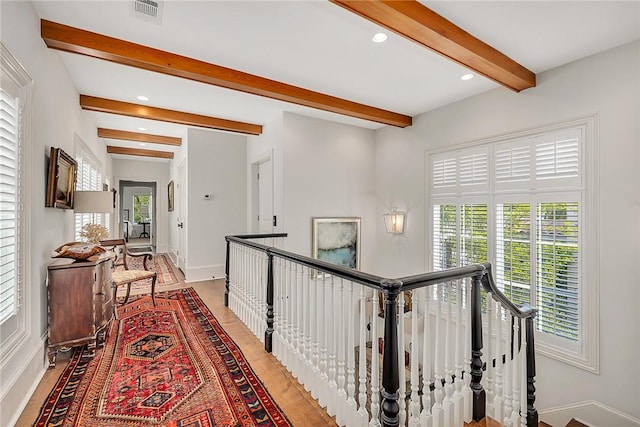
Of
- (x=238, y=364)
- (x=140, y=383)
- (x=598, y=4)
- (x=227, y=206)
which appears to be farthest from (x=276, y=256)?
(x=227, y=206)

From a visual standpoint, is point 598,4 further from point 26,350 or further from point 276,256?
point 26,350

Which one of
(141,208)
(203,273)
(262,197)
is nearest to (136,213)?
(141,208)

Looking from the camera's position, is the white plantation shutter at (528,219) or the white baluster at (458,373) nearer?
the white baluster at (458,373)

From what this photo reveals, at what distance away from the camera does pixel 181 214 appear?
6.37m

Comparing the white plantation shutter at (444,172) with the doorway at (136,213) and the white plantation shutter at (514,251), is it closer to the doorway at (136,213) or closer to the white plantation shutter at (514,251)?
the white plantation shutter at (514,251)

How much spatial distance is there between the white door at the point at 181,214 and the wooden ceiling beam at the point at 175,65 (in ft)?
10.8

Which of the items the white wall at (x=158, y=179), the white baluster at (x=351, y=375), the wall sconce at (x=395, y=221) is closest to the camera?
the white baluster at (x=351, y=375)

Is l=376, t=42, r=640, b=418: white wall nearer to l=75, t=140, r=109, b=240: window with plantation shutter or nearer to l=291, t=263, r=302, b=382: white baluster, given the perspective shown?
l=291, t=263, r=302, b=382: white baluster

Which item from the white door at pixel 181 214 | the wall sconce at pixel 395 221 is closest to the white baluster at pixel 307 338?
the wall sconce at pixel 395 221

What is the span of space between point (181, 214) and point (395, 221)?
14.4 ft

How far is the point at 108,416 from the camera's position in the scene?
1859 millimetres

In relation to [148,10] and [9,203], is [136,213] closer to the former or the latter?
[9,203]

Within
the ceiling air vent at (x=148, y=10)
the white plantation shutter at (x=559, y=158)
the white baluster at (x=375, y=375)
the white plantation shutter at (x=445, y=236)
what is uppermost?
the ceiling air vent at (x=148, y=10)

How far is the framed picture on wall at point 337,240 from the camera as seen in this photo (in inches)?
191
